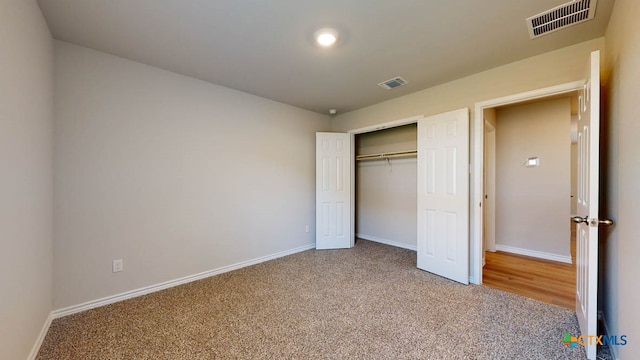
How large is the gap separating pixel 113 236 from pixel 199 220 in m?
0.83

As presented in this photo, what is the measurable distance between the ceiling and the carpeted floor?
2446 mm

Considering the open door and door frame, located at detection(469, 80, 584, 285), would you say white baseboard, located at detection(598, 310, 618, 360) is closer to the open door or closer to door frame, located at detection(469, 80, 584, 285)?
the open door

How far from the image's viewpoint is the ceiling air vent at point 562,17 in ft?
5.90

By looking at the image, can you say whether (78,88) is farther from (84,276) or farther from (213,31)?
(84,276)

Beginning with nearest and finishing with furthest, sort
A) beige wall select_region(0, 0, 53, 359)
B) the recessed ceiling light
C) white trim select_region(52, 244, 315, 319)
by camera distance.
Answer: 1. beige wall select_region(0, 0, 53, 359)
2. the recessed ceiling light
3. white trim select_region(52, 244, 315, 319)

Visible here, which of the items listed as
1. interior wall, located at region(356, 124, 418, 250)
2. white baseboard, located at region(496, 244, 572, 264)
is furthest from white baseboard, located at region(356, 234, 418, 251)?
white baseboard, located at region(496, 244, 572, 264)

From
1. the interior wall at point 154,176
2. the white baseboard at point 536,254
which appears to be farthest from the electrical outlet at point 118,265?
the white baseboard at point 536,254

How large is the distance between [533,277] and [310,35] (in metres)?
3.78

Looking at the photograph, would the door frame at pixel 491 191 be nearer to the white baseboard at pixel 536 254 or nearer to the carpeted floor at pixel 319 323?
the white baseboard at pixel 536 254

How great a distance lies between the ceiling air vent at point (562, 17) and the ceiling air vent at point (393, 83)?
1.26 m

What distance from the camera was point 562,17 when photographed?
1925 millimetres

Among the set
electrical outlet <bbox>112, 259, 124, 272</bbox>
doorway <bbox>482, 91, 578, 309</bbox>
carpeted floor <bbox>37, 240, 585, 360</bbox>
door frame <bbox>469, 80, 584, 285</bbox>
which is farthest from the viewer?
doorway <bbox>482, 91, 578, 309</bbox>

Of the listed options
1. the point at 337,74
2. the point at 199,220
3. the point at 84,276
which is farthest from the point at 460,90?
the point at 84,276

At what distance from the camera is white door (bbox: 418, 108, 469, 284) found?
9.65 ft
